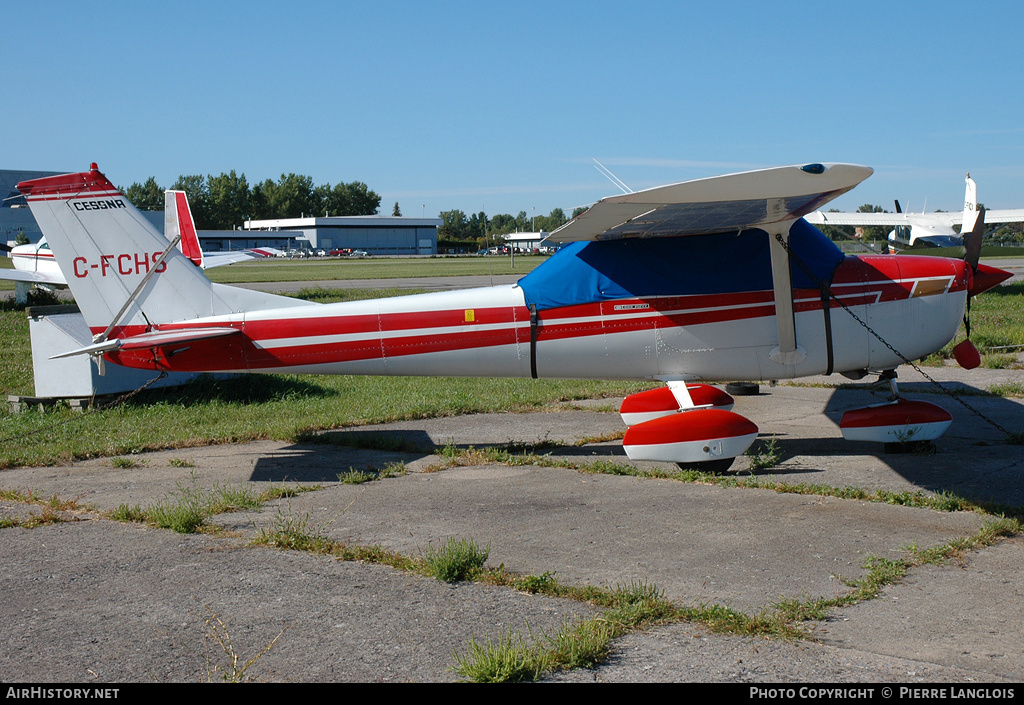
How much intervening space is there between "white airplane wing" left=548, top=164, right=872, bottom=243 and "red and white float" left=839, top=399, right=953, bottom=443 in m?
1.95

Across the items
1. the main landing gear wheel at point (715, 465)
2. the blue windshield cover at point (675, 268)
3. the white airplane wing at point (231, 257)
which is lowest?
the main landing gear wheel at point (715, 465)

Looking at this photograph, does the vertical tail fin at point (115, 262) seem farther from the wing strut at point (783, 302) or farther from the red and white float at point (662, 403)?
the wing strut at point (783, 302)

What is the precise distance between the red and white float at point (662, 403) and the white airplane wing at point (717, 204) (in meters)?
1.70

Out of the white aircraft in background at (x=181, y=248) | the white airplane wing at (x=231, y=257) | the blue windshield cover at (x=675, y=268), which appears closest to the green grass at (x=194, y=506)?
the blue windshield cover at (x=675, y=268)

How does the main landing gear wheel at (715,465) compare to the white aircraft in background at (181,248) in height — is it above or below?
below

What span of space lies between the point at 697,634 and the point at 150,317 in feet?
20.6

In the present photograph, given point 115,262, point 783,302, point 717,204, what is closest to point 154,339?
point 115,262

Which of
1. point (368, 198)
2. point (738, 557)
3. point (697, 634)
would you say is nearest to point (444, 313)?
point (738, 557)

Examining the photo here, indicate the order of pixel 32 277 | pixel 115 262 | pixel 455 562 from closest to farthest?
pixel 455 562
pixel 115 262
pixel 32 277

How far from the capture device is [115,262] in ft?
26.5

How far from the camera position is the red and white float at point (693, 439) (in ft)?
23.9

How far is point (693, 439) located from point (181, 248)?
526 inches

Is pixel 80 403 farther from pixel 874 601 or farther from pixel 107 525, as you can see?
pixel 874 601

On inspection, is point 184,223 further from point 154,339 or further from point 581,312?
point 581,312
